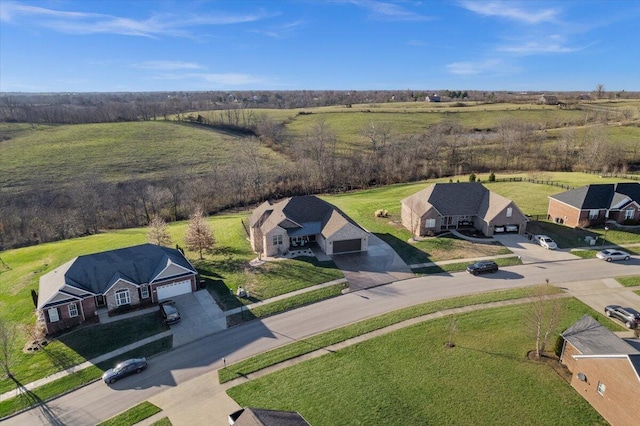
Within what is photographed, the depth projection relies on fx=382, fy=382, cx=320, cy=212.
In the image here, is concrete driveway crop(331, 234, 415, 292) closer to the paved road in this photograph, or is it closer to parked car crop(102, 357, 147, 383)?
the paved road

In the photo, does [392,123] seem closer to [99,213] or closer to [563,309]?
[99,213]

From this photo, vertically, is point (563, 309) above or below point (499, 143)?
below

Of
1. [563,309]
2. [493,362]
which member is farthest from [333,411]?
[563,309]

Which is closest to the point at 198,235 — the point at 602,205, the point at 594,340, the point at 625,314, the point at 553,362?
the point at 553,362

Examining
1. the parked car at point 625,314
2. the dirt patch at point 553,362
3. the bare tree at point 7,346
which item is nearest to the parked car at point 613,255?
the parked car at point 625,314

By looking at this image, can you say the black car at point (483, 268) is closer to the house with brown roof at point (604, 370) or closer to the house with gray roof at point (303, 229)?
the house with gray roof at point (303, 229)
